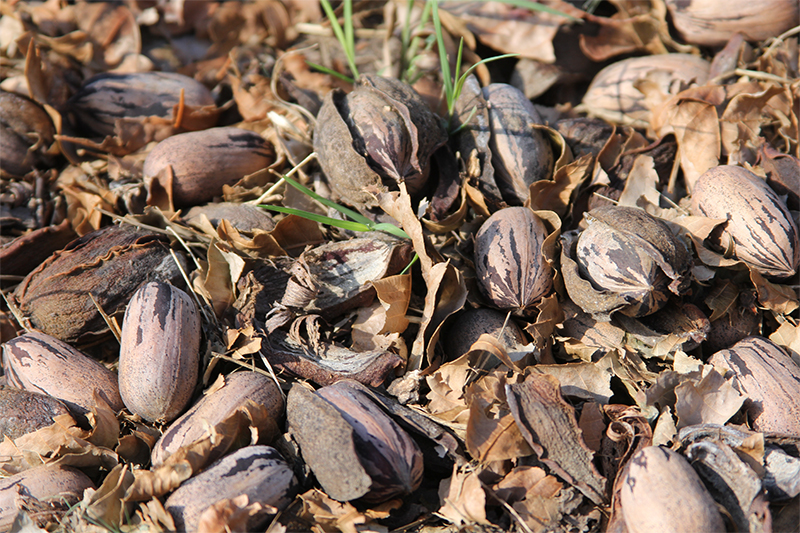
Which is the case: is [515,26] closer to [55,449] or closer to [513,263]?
[513,263]

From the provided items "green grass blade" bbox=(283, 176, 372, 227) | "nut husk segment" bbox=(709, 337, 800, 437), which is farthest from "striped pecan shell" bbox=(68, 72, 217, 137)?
"nut husk segment" bbox=(709, 337, 800, 437)

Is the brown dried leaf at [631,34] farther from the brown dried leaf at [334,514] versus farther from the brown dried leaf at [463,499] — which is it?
the brown dried leaf at [334,514]

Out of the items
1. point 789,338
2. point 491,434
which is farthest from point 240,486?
point 789,338

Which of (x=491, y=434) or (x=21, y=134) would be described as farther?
(x=21, y=134)

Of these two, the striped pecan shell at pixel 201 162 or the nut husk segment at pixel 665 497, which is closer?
the nut husk segment at pixel 665 497

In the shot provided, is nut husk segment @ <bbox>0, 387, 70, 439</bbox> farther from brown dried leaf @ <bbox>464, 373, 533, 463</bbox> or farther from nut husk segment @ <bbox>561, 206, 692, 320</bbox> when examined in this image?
nut husk segment @ <bbox>561, 206, 692, 320</bbox>

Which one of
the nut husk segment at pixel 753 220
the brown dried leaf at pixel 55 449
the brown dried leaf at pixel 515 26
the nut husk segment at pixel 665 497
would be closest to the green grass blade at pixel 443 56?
the brown dried leaf at pixel 515 26

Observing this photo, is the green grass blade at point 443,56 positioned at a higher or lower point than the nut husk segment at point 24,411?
higher

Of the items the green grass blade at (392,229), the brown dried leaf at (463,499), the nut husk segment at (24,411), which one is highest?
the green grass blade at (392,229)
